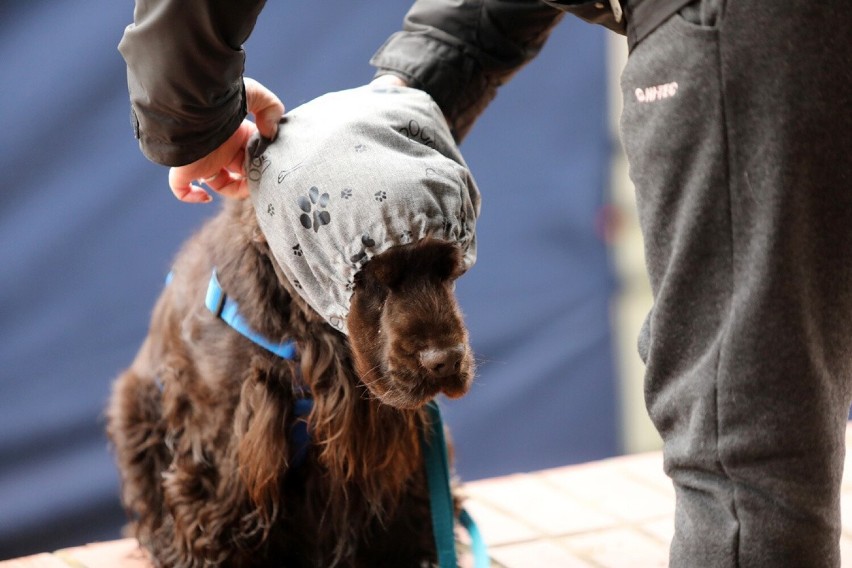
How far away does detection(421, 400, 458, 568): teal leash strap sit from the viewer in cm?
206

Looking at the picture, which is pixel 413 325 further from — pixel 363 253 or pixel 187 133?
pixel 187 133

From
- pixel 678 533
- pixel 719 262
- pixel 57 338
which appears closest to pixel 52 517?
pixel 57 338

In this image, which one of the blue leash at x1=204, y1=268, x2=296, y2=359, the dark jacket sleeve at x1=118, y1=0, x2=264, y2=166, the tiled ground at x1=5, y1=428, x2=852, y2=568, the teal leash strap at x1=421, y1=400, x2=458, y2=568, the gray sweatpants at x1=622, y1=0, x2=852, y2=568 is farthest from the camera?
the tiled ground at x1=5, y1=428, x2=852, y2=568

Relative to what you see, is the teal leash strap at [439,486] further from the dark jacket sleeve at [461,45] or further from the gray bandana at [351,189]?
the dark jacket sleeve at [461,45]

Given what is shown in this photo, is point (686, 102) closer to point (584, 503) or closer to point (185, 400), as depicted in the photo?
point (185, 400)

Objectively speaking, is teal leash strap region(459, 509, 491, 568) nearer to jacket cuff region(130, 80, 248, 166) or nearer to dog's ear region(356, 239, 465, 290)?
→ dog's ear region(356, 239, 465, 290)

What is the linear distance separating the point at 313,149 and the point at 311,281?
0.70ft

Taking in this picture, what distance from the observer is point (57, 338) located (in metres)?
2.74

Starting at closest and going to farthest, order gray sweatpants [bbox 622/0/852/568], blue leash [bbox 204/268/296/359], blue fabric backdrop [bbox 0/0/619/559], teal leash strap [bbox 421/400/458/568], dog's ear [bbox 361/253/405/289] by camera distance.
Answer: gray sweatpants [bbox 622/0/852/568] → dog's ear [bbox 361/253/405/289] → blue leash [bbox 204/268/296/359] → teal leash strap [bbox 421/400/458/568] → blue fabric backdrop [bbox 0/0/619/559]

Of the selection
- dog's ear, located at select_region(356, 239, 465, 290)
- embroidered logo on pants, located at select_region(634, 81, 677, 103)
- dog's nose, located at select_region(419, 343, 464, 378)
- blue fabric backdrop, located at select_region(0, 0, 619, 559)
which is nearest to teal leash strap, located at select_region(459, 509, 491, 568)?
blue fabric backdrop, located at select_region(0, 0, 619, 559)

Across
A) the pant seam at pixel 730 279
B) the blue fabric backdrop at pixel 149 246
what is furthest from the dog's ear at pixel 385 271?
the blue fabric backdrop at pixel 149 246

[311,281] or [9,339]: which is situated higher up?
[311,281]

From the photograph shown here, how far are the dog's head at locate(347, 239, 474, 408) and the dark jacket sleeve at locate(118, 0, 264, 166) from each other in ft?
1.09

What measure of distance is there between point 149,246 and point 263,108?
1.17m
